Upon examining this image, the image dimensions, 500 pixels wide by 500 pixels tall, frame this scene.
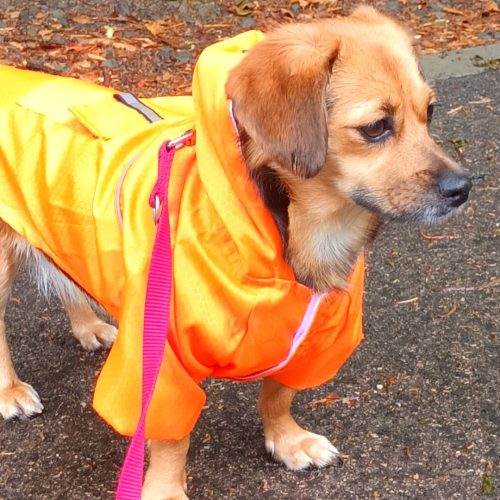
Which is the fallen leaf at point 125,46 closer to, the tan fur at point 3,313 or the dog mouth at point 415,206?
the tan fur at point 3,313

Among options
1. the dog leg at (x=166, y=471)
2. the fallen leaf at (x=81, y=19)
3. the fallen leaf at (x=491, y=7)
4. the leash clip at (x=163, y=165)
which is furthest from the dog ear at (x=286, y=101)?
the fallen leaf at (x=491, y=7)

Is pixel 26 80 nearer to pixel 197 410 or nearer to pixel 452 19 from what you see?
pixel 197 410

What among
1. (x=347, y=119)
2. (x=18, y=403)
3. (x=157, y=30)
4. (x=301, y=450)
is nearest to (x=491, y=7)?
(x=157, y=30)

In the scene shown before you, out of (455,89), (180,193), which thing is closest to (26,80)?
(180,193)

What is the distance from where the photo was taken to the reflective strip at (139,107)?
9.34ft

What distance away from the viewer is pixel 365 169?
2.22 meters

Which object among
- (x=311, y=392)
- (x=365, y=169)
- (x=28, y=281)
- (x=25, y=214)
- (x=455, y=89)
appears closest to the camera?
(x=365, y=169)

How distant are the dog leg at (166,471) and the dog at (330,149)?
0.48 feet

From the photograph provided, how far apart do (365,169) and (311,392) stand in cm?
122

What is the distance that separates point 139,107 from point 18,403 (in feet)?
3.85

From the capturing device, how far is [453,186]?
2.24m

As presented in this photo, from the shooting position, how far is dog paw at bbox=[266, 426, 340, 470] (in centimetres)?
288

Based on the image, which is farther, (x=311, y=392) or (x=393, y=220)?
(x=311, y=392)

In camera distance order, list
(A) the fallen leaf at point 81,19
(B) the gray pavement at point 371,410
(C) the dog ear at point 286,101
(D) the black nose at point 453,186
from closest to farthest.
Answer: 1. (C) the dog ear at point 286,101
2. (D) the black nose at point 453,186
3. (B) the gray pavement at point 371,410
4. (A) the fallen leaf at point 81,19
